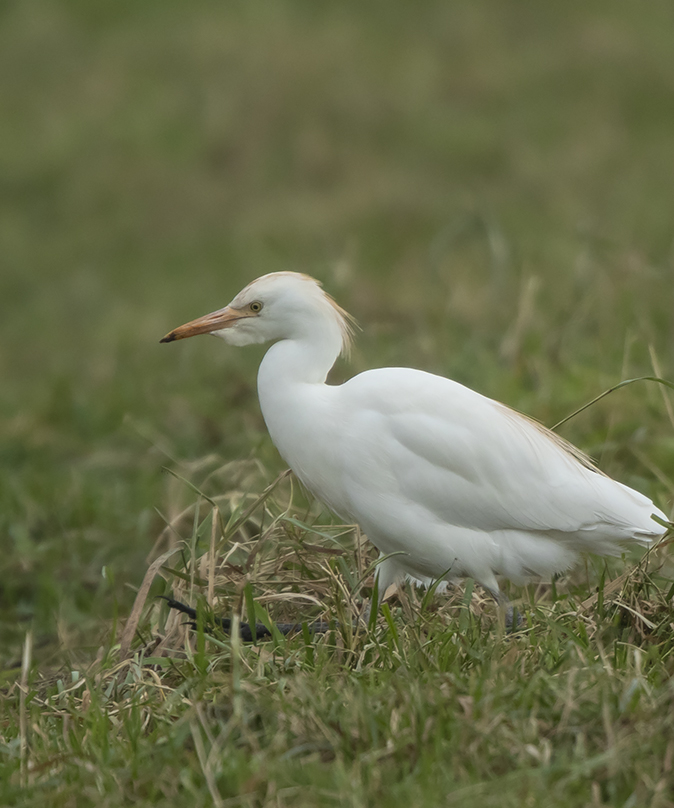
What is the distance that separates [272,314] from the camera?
3.50 m

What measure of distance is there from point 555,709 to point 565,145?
1058 cm

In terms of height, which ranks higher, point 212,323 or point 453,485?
point 212,323

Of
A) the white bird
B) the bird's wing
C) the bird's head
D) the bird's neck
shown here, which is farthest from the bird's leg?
the bird's head

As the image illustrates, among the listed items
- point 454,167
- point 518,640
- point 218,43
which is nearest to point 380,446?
point 518,640

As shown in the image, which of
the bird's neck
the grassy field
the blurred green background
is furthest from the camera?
the blurred green background

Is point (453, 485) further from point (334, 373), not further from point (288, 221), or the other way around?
point (288, 221)

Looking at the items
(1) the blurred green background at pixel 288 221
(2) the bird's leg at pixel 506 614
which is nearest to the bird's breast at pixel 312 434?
(2) the bird's leg at pixel 506 614

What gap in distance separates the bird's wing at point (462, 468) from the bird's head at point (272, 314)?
10.1 inches

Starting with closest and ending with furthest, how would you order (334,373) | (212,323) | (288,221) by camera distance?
(212,323) < (334,373) < (288,221)

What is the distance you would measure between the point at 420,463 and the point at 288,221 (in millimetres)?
8153

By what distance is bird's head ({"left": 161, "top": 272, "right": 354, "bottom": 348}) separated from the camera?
3484mm

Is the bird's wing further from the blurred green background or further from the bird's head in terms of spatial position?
the blurred green background

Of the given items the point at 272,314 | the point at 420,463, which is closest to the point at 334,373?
the point at 272,314

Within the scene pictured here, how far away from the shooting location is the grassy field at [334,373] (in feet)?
8.41
